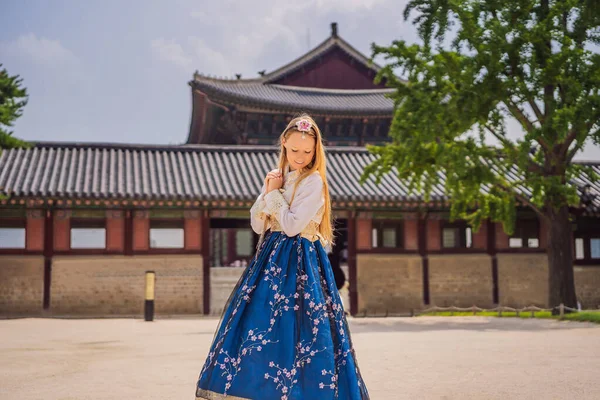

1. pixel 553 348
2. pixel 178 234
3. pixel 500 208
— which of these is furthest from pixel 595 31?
pixel 178 234

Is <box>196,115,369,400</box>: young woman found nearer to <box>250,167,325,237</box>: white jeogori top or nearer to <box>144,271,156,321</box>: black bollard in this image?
<box>250,167,325,237</box>: white jeogori top

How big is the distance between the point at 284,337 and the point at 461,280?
16716 millimetres

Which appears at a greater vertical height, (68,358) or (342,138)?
(342,138)

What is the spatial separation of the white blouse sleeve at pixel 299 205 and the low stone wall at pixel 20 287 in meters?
15.2

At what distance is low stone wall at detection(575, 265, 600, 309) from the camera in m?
20.5

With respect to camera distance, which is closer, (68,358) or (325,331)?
(325,331)

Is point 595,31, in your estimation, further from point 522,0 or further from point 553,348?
point 553,348

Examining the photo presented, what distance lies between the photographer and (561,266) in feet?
50.0

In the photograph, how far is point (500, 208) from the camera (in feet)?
49.7

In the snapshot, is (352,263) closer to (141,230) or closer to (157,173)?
(141,230)

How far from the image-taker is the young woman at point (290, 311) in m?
3.81

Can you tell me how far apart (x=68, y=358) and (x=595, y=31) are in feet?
38.6

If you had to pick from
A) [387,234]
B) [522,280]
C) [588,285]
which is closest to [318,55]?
[387,234]

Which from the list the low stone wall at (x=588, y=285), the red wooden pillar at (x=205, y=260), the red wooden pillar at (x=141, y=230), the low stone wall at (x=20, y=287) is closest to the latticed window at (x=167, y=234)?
the red wooden pillar at (x=141, y=230)
